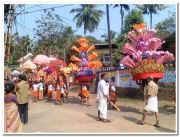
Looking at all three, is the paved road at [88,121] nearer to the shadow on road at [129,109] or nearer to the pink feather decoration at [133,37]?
the shadow on road at [129,109]

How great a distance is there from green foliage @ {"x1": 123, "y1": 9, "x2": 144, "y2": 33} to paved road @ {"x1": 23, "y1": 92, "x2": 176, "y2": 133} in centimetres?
2050

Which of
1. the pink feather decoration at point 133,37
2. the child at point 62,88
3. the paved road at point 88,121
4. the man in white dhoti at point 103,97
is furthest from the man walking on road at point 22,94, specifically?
the child at point 62,88

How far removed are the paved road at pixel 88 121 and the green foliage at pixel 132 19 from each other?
20.5 m

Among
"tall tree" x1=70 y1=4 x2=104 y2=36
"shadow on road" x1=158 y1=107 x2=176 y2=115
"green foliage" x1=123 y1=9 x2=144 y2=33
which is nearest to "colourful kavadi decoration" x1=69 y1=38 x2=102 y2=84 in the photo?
"shadow on road" x1=158 y1=107 x2=176 y2=115

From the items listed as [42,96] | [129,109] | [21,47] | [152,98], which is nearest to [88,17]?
[21,47]

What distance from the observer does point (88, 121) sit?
1160 cm

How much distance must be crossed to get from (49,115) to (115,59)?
832 inches

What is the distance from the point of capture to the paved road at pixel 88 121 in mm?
10234

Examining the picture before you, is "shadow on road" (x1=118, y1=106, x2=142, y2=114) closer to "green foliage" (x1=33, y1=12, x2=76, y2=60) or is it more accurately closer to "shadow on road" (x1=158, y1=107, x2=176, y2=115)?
"shadow on road" (x1=158, y1=107, x2=176, y2=115)

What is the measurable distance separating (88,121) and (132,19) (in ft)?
81.1

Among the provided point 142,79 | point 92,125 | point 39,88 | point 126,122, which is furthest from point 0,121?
point 39,88

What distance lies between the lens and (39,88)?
1853 centimetres

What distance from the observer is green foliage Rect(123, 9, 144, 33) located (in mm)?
35000

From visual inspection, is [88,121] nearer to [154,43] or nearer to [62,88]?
[154,43]
